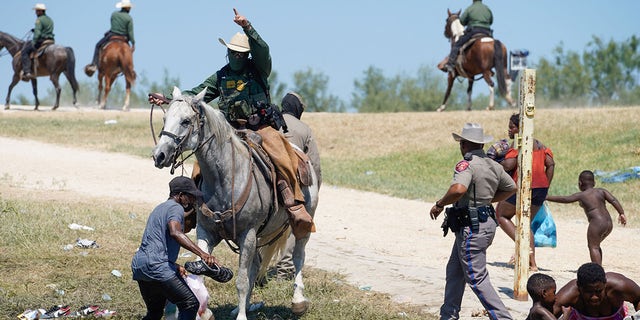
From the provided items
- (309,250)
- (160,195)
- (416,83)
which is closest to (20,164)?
(160,195)

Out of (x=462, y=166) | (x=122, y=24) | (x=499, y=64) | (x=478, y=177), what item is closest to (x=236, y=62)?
(x=462, y=166)

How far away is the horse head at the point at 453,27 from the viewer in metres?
30.3

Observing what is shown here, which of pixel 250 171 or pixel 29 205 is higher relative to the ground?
pixel 250 171

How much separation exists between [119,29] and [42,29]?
246cm

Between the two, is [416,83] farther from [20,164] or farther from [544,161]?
[544,161]

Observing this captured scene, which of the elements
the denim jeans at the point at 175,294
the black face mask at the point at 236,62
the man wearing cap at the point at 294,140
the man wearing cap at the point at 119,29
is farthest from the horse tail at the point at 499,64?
the denim jeans at the point at 175,294

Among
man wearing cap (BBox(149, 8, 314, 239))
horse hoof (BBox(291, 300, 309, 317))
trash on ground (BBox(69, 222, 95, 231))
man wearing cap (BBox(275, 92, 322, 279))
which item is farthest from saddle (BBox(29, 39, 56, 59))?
horse hoof (BBox(291, 300, 309, 317))

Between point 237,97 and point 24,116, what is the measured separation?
23.5 metres

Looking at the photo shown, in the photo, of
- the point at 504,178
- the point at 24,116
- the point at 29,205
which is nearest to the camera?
the point at 504,178

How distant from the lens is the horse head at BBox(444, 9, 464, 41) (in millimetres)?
30281

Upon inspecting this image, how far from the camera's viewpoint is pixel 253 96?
9.38 m

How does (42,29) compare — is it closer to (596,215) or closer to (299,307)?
(596,215)

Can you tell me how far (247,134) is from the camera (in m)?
8.89

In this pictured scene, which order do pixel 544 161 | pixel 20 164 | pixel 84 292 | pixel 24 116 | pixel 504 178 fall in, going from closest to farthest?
pixel 504 178
pixel 84 292
pixel 544 161
pixel 20 164
pixel 24 116
